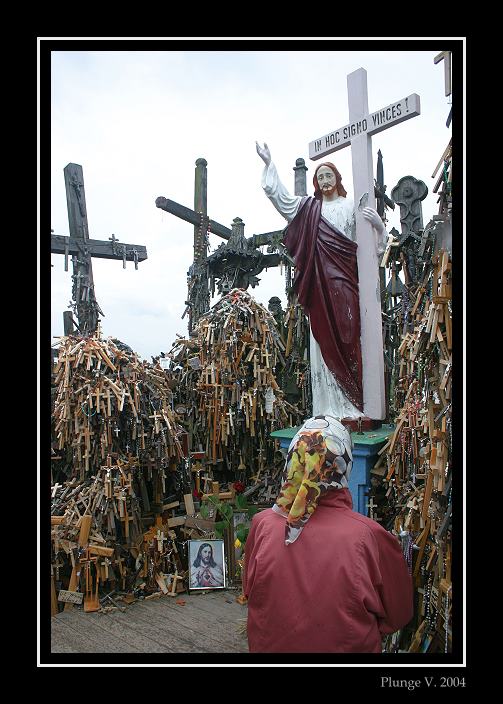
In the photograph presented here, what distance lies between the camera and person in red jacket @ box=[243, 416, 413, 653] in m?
2.49

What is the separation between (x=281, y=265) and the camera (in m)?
8.16

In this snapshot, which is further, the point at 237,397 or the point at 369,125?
the point at 237,397

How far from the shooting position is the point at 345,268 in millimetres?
5195

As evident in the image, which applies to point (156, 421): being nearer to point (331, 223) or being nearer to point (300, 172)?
point (331, 223)

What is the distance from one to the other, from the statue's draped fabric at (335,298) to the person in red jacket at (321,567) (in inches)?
95.2

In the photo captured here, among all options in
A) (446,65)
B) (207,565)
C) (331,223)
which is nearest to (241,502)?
(207,565)

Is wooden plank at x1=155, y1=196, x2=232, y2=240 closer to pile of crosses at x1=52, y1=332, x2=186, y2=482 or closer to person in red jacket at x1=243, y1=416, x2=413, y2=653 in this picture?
pile of crosses at x1=52, y1=332, x2=186, y2=482

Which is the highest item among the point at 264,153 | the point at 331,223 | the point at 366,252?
the point at 264,153

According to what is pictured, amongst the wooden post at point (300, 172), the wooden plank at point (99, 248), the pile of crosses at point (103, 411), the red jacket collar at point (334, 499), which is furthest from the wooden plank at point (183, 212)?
the red jacket collar at point (334, 499)

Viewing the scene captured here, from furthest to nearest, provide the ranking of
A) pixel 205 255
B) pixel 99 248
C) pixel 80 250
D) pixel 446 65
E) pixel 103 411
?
pixel 205 255 → pixel 99 248 → pixel 80 250 → pixel 103 411 → pixel 446 65

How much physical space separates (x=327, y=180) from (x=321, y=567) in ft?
12.6

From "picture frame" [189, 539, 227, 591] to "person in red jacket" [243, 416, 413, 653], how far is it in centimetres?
214
